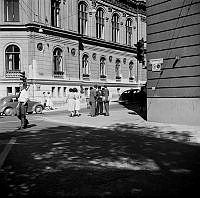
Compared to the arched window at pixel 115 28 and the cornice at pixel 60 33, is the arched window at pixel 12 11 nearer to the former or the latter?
the cornice at pixel 60 33

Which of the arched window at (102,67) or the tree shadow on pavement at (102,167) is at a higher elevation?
the arched window at (102,67)

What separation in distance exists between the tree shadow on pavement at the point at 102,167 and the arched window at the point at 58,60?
88.6 ft

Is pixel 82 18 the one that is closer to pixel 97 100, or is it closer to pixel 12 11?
pixel 12 11

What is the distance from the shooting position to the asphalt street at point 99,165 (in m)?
5.61

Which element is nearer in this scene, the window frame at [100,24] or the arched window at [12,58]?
the arched window at [12,58]

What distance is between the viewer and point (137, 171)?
6875mm

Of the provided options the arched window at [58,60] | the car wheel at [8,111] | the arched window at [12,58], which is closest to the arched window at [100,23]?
the arched window at [58,60]

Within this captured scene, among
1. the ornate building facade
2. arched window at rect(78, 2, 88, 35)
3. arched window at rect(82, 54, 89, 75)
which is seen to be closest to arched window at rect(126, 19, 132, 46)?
the ornate building facade

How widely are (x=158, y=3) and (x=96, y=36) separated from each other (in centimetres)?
3032

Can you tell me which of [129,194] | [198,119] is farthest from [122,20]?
[129,194]

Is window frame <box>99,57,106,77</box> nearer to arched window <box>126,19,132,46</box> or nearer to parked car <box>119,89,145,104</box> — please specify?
arched window <box>126,19,132,46</box>

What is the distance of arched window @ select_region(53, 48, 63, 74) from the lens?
38.0m

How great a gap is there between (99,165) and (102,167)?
0.70 feet

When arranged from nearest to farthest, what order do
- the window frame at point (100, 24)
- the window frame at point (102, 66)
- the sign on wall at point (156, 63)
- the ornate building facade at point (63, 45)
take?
the sign on wall at point (156, 63) < the ornate building facade at point (63, 45) < the window frame at point (100, 24) < the window frame at point (102, 66)
